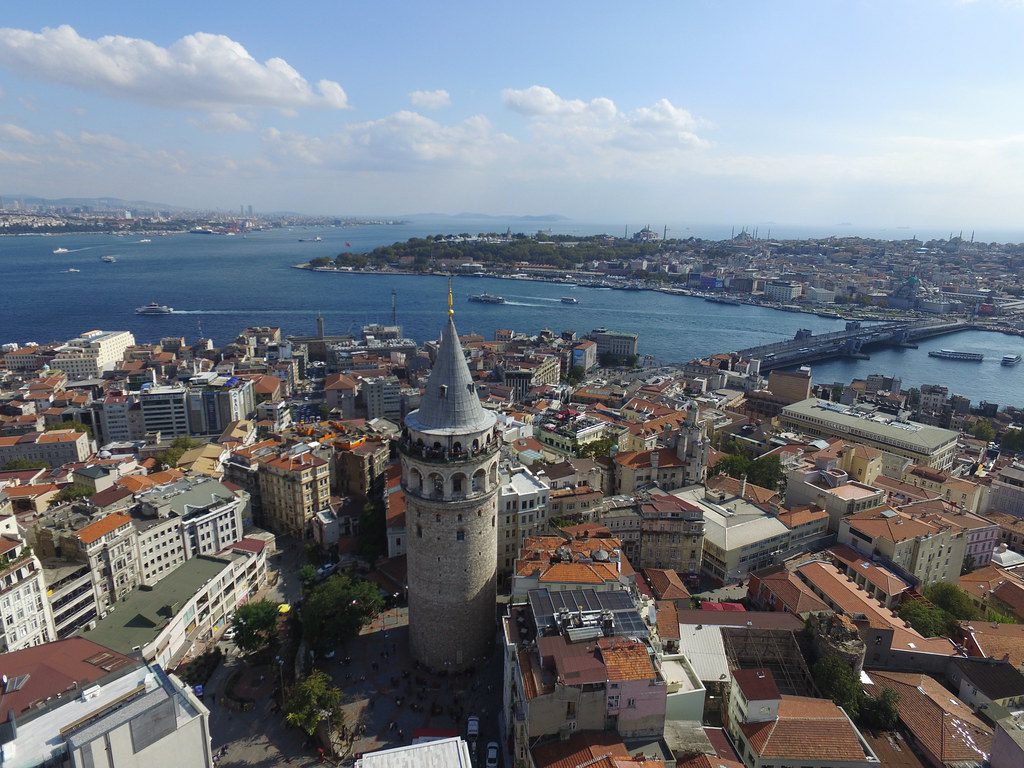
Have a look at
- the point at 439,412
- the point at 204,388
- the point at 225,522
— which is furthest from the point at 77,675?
the point at 204,388

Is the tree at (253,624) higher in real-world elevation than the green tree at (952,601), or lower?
lower

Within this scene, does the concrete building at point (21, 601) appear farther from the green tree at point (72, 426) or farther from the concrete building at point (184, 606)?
the green tree at point (72, 426)

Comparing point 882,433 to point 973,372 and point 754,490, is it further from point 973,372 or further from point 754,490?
point 973,372

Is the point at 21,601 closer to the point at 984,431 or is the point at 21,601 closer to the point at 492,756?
the point at 492,756

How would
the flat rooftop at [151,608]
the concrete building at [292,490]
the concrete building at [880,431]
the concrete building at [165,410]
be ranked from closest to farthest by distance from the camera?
1. the flat rooftop at [151,608]
2. the concrete building at [292,490]
3. the concrete building at [880,431]
4. the concrete building at [165,410]

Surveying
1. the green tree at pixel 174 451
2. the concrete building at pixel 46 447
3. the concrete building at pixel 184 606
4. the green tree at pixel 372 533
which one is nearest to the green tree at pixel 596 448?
the green tree at pixel 372 533

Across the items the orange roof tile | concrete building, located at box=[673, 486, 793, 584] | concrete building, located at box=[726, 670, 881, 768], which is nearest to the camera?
concrete building, located at box=[726, 670, 881, 768]

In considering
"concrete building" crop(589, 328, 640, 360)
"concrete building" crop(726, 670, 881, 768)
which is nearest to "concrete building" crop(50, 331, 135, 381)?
"concrete building" crop(589, 328, 640, 360)

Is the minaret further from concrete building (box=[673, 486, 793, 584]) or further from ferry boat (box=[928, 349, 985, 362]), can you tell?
ferry boat (box=[928, 349, 985, 362])
